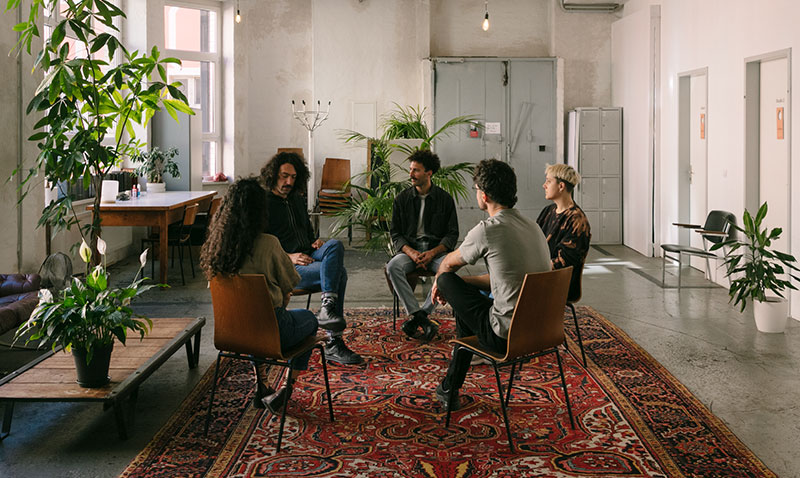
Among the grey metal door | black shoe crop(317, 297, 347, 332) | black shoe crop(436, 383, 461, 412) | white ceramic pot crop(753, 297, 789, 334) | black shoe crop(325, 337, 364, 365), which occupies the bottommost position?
black shoe crop(436, 383, 461, 412)

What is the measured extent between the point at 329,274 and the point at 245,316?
155 cm

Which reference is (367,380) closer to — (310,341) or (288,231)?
(310,341)

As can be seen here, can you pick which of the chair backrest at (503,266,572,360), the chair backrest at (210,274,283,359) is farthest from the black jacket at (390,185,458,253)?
the chair backrest at (210,274,283,359)

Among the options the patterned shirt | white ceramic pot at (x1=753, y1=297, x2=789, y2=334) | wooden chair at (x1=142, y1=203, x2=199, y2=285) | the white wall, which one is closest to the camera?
the patterned shirt

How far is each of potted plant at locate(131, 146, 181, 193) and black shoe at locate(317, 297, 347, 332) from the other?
207 inches

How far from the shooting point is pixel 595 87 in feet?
39.2

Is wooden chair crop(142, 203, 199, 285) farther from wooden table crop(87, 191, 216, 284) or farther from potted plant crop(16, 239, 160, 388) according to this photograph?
potted plant crop(16, 239, 160, 388)

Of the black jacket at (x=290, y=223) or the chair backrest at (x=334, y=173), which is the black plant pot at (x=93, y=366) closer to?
the black jacket at (x=290, y=223)

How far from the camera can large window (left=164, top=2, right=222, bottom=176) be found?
37.3 ft

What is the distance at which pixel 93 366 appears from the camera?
354 centimetres

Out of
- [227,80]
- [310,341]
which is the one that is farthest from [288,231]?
[227,80]

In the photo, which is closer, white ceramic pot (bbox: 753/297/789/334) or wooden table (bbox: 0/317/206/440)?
wooden table (bbox: 0/317/206/440)

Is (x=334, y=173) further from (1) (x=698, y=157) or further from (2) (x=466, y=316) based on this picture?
(2) (x=466, y=316)

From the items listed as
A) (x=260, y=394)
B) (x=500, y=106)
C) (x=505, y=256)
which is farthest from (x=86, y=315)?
(x=500, y=106)
